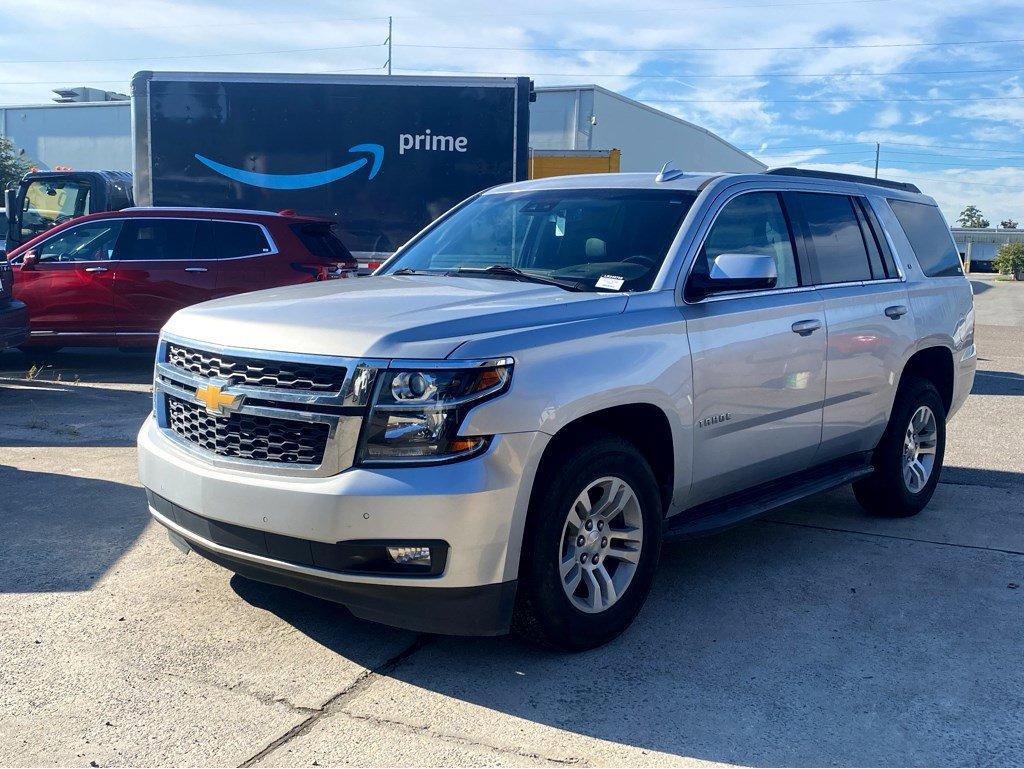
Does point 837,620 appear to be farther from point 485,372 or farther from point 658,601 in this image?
point 485,372

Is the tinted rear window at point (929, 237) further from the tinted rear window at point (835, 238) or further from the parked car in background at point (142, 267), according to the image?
the parked car in background at point (142, 267)

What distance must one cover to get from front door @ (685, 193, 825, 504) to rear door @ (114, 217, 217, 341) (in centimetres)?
801

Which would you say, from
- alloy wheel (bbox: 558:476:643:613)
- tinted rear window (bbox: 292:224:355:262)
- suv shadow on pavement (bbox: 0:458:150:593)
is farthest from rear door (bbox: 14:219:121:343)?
alloy wheel (bbox: 558:476:643:613)

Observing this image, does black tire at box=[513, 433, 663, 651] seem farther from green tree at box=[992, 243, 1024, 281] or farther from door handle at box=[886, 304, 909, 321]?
green tree at box=[992, 243, 1024, 281]

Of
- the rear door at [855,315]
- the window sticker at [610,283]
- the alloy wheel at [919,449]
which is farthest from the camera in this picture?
the alloy wheel at [919,449]

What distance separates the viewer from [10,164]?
35.2m

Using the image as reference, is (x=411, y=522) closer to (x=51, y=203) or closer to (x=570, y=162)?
(x=570, y=162)

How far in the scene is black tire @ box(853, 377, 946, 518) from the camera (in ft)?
19.4

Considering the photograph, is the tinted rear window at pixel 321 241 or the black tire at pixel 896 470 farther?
the tinted rear window at pixel 321 241

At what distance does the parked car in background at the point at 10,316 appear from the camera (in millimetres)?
10023

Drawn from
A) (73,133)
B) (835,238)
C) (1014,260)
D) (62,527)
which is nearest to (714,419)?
(835,238)

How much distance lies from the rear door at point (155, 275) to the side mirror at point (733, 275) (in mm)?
8267

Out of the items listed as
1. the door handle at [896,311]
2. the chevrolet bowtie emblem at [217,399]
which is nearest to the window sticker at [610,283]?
the chevrolet bowtie emblem at [217,399]

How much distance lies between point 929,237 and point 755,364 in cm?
251
